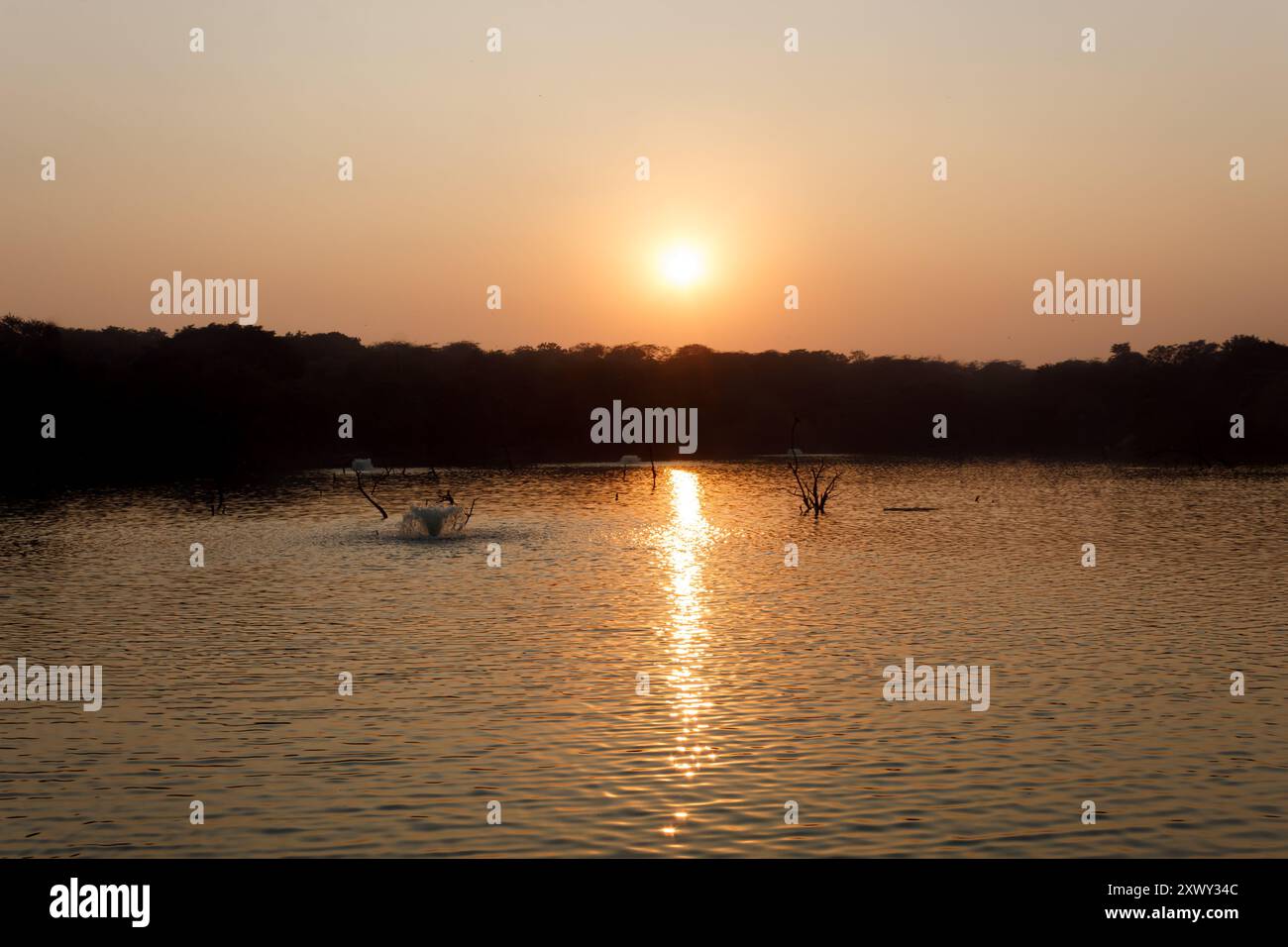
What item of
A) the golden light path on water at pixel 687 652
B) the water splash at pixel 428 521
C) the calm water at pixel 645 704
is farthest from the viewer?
the water splash at pixel 428 521

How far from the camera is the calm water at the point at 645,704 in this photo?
16250 mm

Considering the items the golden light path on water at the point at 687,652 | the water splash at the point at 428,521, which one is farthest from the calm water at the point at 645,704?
the water splash at the point at 428,521

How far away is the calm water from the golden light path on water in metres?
0.13

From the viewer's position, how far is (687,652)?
100 feet

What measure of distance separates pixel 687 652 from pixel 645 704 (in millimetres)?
6575

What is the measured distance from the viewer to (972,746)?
20406 mm

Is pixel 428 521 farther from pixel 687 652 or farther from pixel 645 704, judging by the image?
pixel 645 704

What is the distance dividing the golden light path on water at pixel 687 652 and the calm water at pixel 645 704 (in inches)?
4.9

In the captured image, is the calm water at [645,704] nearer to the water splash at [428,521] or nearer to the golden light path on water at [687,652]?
the golden light path on water at [687,652]

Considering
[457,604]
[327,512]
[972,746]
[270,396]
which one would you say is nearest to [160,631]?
[457,604]

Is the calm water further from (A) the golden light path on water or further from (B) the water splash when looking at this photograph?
(B) the water splash

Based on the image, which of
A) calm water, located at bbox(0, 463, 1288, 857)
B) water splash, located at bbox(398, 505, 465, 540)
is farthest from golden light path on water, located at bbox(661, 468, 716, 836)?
water splash, located at bbox(398, 505, 465, 540)

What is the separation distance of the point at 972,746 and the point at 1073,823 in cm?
421

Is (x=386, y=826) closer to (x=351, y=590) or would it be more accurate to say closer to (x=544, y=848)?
(x=544, y=848)
